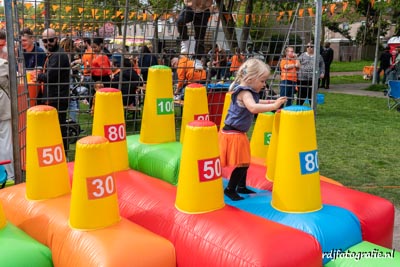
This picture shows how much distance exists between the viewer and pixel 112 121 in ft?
12.9

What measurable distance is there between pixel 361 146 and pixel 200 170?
5.10 metres

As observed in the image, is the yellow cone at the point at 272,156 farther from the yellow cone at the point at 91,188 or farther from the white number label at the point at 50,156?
the white number label at the point at 50,156

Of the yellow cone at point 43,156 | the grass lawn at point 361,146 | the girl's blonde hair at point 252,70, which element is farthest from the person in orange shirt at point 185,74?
the yellow cone at point 43,156

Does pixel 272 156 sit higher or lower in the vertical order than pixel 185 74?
lower

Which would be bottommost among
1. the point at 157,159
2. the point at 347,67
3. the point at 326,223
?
the point at 326,223

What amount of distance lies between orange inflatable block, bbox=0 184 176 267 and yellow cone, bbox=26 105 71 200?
97 mm

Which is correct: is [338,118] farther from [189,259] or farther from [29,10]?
[189,259]

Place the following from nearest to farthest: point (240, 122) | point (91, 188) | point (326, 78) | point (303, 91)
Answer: point (91, 188) < point (240, 122) < point (303, 91) < point (326, 78)

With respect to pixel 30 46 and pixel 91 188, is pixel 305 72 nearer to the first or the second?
pixel 30 46

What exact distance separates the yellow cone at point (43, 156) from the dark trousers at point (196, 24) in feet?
8.30

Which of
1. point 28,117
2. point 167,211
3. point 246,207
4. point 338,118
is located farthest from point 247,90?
point 338,118

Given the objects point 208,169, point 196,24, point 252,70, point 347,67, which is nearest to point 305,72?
point 196,24

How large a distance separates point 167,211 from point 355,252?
1243 mm

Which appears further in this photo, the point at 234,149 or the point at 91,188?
the point at 234,149
